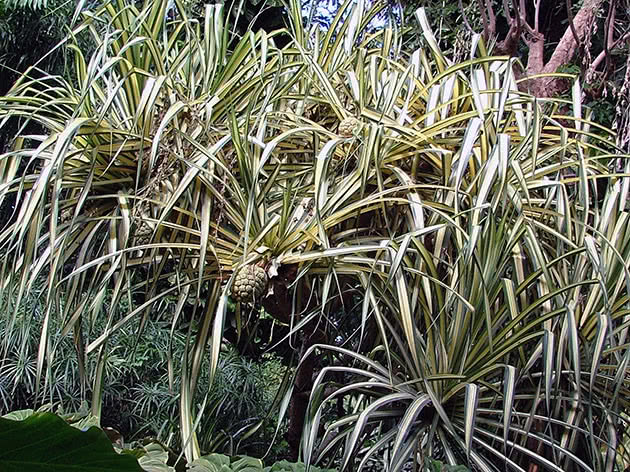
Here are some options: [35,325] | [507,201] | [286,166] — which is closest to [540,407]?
[507,201]

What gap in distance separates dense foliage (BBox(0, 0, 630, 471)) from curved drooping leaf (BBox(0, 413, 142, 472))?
614 millimetres

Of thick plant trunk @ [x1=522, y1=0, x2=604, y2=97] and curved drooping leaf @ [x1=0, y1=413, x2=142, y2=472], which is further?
thick plant trunk @ [x1=522, y1=0, x2=604, y2=97]

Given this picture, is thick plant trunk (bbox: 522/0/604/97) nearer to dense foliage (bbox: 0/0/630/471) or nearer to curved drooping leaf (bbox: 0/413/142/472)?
dense foliage (bbox: 0/0/630/471)

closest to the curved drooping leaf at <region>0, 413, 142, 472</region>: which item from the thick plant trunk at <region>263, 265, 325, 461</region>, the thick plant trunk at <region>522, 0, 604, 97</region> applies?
the thick plant trunk at <region>263, 265, 325, 461</region>

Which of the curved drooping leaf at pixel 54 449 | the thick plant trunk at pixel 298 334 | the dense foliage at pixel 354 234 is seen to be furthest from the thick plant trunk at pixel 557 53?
the curved drooping leaf at pixel 54 449

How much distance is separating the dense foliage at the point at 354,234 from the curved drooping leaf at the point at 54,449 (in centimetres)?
61

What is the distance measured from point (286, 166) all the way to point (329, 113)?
0.20 metres

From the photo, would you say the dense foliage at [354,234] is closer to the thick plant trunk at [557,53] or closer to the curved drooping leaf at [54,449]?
the thick plant trunk at [557,53]

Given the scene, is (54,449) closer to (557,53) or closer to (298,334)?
(298,334)

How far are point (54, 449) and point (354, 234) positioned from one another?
933mm

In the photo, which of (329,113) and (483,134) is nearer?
(483,134)

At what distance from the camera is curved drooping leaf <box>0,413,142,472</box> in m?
A: 0.48

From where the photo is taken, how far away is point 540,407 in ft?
4.43

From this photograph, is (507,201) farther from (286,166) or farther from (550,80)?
(550,80)
